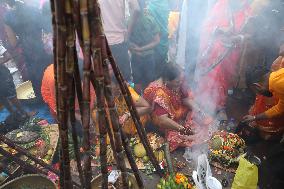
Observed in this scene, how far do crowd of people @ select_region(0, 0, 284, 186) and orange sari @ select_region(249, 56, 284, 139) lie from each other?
2cm

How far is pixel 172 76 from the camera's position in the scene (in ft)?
20.2

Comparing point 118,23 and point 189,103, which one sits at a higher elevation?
point 118,23

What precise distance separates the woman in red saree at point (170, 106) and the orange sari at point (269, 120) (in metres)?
1.26

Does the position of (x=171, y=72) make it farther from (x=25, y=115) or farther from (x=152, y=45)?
(x=25, y=115)

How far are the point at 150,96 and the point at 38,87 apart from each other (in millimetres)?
3411

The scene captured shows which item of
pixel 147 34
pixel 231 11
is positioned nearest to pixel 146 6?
pixel 147 34

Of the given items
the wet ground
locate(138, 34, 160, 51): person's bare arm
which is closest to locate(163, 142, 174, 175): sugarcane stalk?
the wet ground

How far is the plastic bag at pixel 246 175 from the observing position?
12.6ft

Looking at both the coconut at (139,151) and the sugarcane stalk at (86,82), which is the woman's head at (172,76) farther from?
the sugarcane stalk at (86,82)

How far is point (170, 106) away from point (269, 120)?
1.97 meters

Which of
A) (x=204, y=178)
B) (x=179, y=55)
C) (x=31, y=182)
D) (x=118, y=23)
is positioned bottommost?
(x=31, y=182)

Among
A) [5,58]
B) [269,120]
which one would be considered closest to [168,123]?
[269,120]

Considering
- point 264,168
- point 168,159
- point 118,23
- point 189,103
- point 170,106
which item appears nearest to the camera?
point 168,159

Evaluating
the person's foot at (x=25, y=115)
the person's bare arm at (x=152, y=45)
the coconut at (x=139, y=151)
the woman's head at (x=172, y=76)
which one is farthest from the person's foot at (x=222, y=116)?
the person's foot at (x=25, y=115)
